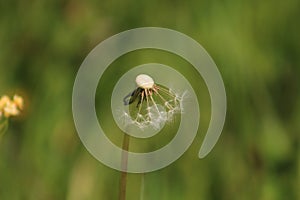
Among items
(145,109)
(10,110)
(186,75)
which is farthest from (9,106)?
(186,75)

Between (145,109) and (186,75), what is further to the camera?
(186,75)

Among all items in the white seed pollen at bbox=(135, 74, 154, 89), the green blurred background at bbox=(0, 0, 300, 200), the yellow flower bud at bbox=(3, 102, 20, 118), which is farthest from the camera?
the green blurred background at bbox=(0, 0, 300, 200)

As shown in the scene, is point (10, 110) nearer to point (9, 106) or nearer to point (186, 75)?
point (9, 106)

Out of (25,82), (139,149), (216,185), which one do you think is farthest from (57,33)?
(216,185)

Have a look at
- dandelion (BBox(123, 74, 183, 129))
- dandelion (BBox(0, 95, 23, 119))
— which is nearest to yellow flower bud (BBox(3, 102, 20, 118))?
dandelion (BBox(0, 95, 23, 119))

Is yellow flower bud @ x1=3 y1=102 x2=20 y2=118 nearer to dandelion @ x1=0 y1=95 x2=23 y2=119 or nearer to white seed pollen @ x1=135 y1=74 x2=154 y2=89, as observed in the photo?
dandelion @ x1=0 y1=95 x2=23 y2=119

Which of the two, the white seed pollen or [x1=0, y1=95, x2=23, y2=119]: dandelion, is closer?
the white seed pollen

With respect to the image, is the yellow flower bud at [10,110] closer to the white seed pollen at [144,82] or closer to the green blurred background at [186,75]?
the white seed pollen at [144,82]

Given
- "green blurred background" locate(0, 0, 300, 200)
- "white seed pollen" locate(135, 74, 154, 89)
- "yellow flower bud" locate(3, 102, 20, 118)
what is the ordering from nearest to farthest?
"white seed pollen" locate(135, 74, 154, 89), "yellow flower bud" locate(3, 102, 20, 118), "green blurred background" locate(0, 0, 300, 200)

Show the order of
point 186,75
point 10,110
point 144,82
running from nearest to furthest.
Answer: point 144,82 < point 10,110 < point 186,75
